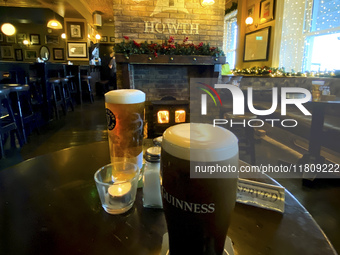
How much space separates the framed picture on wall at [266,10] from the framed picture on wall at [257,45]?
10.2 inches

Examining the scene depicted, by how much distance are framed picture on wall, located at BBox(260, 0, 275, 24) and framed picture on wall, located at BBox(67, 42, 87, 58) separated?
604 cm

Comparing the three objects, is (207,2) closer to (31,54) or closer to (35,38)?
(35,38)

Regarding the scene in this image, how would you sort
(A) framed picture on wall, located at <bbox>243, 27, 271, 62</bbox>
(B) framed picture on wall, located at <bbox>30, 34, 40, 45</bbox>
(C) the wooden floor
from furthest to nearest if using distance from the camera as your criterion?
1. (B) framed picture on wall, located at <bbox>30, 34, 40, 45</bbox>
2. (A) framed picture on wall, located at <bbox>243, 27, 271, 62</bbox>
3. (C) the wooden floor

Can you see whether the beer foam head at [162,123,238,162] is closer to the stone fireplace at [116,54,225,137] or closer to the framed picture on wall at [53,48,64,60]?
the stone fireplace at [116,54,225,137]

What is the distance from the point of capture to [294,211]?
55 centimetres

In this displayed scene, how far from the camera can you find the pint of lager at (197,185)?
27 cm

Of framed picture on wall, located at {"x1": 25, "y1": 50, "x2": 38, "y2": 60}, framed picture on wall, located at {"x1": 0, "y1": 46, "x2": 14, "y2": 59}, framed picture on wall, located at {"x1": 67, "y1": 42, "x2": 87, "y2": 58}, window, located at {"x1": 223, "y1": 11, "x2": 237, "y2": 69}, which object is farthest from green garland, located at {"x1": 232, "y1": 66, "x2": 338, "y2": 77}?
framed picture on wall, located at {"x1": 0, "y1": 46, "x2": 14, "y2": 59}

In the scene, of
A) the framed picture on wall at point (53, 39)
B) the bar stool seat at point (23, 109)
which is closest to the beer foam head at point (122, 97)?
the bar stool seat at point (23, 109)

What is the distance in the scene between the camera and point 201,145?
0.89 ft

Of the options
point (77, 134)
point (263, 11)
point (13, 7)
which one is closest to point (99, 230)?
point (77, 134)

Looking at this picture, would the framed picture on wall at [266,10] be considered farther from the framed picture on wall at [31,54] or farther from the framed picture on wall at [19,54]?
the framed picture on wall at [19,54]

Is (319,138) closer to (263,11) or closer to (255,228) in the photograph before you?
(255,228)

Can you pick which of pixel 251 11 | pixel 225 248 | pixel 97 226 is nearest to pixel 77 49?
pixel 251 11

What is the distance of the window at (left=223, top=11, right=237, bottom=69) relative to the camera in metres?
8.67
